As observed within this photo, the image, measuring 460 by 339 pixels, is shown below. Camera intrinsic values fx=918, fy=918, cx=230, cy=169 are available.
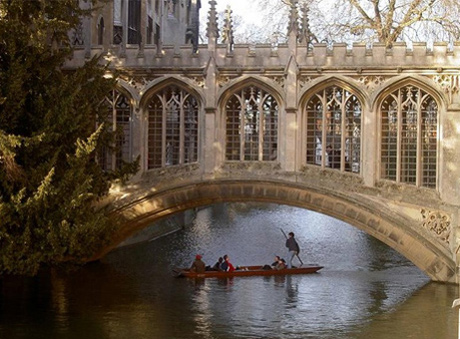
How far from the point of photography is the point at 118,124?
20047 mm

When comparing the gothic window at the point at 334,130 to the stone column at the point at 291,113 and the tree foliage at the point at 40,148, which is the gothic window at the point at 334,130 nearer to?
the stone column at the point at 291,113

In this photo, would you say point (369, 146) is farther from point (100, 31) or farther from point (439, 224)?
point (100, 31)

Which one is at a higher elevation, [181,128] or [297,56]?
[297,56]

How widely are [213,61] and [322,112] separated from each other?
251cm

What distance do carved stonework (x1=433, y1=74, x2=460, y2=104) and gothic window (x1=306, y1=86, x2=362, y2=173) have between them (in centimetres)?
170

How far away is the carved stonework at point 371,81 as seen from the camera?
18.6m

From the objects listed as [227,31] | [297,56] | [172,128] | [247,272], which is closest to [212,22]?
[227,31]

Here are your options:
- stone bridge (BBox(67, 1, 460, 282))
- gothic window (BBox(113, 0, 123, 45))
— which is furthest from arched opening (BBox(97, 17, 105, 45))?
stone bridge (BBox(67, 1, 460, 282))

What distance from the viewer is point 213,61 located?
1917 centimetres

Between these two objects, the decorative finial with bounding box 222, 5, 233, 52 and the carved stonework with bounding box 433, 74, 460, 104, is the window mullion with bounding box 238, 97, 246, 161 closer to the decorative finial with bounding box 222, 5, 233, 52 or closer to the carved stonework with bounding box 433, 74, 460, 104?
the decorative finial with bounding box 222, 5, 233, 52

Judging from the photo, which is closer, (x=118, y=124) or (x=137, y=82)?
(x=137, y=82)

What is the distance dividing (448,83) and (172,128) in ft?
19.5

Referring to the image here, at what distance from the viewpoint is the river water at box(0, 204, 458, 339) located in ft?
48.3

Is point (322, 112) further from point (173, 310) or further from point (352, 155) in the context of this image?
point (173, 310)
